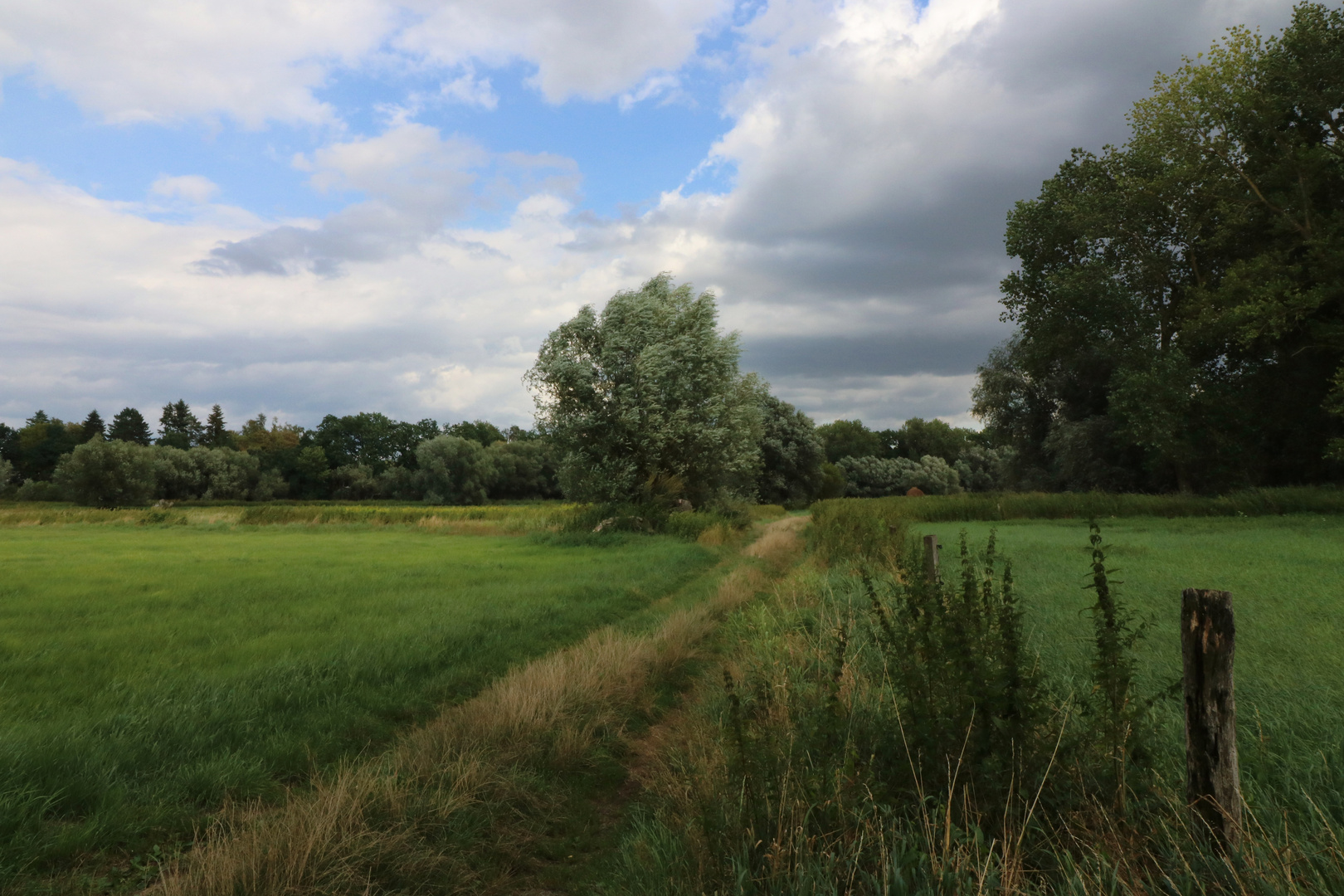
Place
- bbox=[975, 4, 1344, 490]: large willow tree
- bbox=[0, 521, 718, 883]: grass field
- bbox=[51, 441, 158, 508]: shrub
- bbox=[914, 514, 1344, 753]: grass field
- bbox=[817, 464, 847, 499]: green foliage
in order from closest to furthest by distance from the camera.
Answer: bbox=[0, 521, 718, 883]: grass field → bbox=[914, 514, 1344, 753]: grass field → bbox=[975, 4, 1344, 490]: large willow tree → bbox=[51, 441, 158, 508]: shrub → bbox=[817, 464, 847, 499]: green foliage

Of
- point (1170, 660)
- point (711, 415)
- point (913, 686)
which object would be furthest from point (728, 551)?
point (913, 686)

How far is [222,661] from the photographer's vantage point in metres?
7.78

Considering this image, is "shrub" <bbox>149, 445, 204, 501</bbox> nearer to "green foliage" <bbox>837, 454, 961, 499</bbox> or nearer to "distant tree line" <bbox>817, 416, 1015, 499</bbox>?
"distant tree line" <bbox>817, 416, 1015, 499</bbox>

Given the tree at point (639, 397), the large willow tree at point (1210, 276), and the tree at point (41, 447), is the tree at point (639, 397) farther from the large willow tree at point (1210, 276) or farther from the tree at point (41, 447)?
the tree at point (41, 447)

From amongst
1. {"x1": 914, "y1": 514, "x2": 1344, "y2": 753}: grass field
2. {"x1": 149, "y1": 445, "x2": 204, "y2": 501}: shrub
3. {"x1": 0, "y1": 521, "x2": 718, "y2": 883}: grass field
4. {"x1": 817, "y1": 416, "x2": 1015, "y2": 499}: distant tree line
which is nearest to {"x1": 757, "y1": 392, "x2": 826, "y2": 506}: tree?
{"x1": 817, "y1": 416, "x2": 1015, "y2": 499}: distant tree line

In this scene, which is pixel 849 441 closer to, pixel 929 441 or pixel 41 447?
pixel 929 441

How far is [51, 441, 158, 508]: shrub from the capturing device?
63.9 m

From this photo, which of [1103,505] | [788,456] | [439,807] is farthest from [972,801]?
[788,456]

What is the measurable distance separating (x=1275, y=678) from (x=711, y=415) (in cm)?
2247

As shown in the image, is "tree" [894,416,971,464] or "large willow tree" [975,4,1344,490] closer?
"large willow tree" [975,4,1344,490]

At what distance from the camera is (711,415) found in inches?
1088

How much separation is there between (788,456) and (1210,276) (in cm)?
3441

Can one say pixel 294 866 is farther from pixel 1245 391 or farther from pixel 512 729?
pixel 1245 391

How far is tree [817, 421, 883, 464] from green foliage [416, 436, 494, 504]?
210 ft
